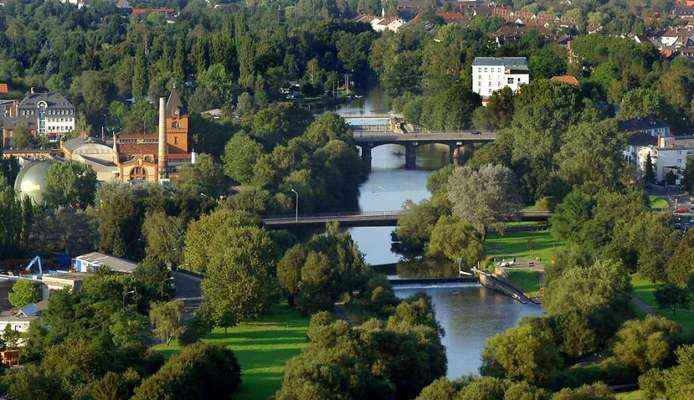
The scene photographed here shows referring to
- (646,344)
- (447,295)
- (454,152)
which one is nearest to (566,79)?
(454,152)

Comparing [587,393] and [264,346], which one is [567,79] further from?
[587,393]

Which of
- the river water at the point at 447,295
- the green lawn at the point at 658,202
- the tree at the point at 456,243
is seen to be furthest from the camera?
the green lawn at the point at 658,202

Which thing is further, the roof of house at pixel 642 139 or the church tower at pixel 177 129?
the roof of house at pixel 642 139

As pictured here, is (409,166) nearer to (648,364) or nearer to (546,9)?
(648,364)

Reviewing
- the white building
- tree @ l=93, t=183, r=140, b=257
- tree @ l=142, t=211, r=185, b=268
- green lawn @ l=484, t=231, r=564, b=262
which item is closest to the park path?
green lawn @ l=484, t=231, r=564, b=262

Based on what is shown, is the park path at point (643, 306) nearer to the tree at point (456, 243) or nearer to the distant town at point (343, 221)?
the distant town at point (343, 221)

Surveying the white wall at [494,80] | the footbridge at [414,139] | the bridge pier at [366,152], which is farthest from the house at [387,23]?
the bridge pier at [366,152]

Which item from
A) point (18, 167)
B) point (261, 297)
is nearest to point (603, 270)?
point (261, 297)
